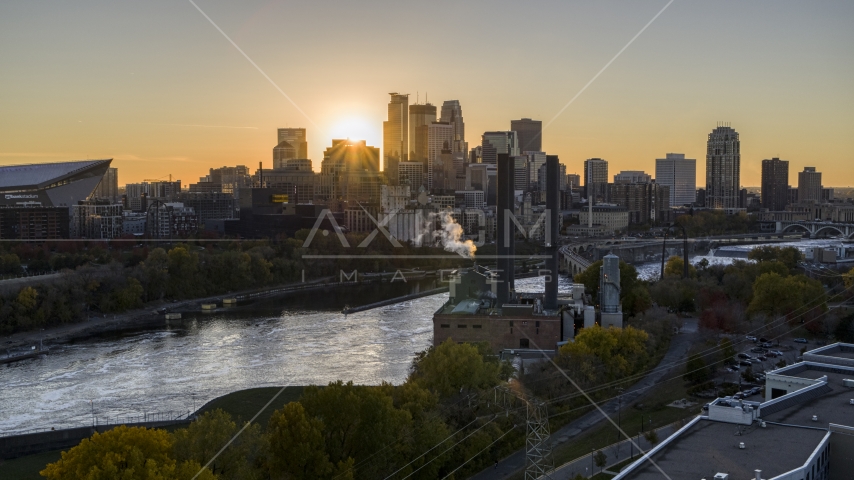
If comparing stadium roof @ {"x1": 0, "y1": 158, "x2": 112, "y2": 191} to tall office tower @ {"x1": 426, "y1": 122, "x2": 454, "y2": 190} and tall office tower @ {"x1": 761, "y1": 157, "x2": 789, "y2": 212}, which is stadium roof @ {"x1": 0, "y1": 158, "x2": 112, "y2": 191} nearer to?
tall office tower @ {"x1": 426, "y1": 122, "x2": 454, "y2": 190}

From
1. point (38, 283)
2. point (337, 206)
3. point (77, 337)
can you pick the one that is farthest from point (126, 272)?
point (337, 206)

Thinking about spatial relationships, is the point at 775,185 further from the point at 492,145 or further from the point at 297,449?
the point at 297,449

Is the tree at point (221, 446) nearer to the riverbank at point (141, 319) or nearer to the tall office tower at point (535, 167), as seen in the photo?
the riverbank at point (141, 319)

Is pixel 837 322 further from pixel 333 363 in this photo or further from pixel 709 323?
pixel 333 363

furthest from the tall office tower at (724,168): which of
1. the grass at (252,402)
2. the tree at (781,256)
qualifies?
the grass at (252,402)

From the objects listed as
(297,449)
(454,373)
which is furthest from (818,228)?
(297,449)
